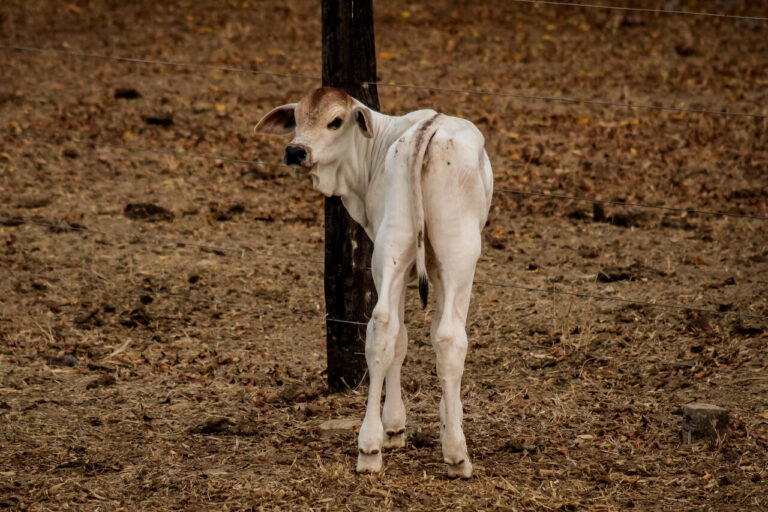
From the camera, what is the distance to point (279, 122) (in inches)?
189

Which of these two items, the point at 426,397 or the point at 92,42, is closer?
the point at 426,397

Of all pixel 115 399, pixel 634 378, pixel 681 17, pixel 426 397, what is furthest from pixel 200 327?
pixel 681 17

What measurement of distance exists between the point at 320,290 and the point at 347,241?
5.56 ft

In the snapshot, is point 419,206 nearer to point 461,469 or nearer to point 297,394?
point 461,469

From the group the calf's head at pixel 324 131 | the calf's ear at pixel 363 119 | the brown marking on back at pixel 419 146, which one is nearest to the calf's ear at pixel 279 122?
the calf's head at pixel 324 131

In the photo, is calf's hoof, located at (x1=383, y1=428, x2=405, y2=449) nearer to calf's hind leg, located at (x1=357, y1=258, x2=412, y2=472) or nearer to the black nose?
calf's hind leg, located at (x1=357, y1=258, x2=412, y2=472)

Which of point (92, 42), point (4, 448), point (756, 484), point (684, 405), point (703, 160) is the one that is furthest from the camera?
point (92, 42)

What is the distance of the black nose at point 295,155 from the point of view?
4383 mm

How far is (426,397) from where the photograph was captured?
5504 millimetres

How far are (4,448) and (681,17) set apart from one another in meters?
12.2

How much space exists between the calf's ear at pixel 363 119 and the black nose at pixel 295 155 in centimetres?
29

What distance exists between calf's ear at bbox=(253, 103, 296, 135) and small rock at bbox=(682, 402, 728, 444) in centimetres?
229

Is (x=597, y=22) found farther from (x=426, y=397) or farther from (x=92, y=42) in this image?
(x=426, y=397)

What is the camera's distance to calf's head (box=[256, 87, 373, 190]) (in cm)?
443
